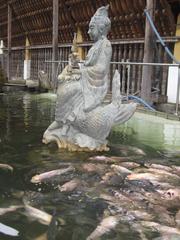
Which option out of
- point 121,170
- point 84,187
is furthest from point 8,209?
point 121,170

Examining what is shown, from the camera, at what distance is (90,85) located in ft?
20.5

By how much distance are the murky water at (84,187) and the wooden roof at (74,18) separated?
A: 16.8 ft

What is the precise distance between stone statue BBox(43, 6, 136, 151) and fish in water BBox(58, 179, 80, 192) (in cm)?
157

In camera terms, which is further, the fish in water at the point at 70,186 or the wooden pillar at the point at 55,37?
the wooden pillar at the point at 55,37

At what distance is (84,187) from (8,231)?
4.14ft

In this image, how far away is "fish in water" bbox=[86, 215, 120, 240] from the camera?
3539mm

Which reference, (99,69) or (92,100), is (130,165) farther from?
(99,69)

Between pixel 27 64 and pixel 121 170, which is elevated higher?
pixel 27 64

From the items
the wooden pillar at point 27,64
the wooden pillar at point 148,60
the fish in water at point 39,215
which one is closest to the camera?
the fish in water at point 39,215

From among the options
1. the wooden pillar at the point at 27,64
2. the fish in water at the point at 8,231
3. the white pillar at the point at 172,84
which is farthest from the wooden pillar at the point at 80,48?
the fish in water at the point at 8,231

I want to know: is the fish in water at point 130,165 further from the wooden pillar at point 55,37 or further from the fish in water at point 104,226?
the wooden pillar at point 55,37

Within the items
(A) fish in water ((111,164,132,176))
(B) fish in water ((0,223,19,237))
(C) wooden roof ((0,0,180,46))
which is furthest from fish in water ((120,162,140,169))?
(C) wooden roof ((0,0,180,46))

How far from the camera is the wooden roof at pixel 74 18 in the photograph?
1226cm

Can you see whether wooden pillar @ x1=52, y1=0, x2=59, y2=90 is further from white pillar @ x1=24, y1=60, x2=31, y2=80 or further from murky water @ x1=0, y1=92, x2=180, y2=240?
murky water @ x1=0, y1=92, x2=180, y2=240
